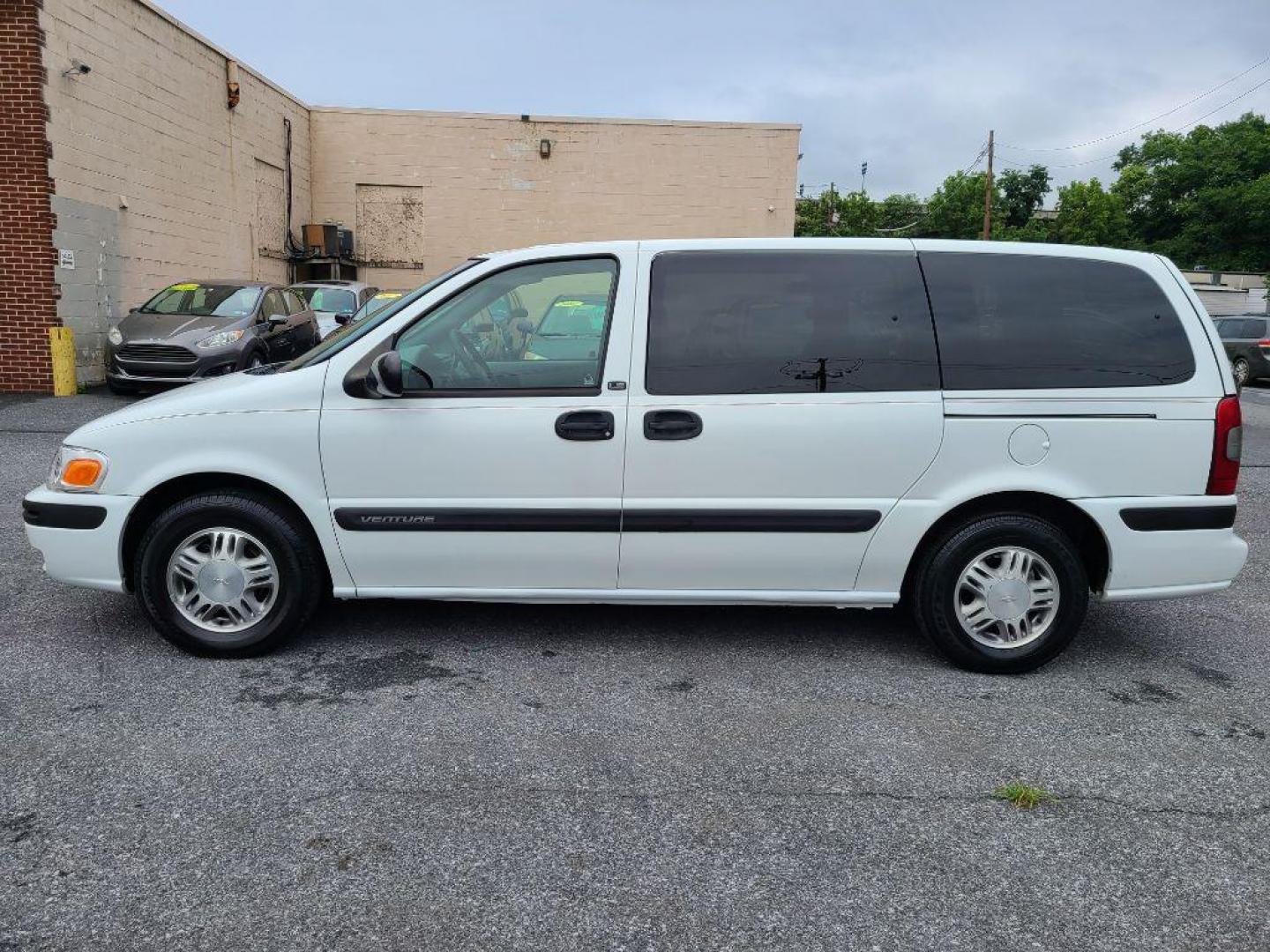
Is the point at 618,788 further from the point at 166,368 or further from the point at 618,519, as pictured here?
the point at 166,368

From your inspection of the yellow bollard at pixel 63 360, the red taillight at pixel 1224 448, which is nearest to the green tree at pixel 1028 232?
the yellow bollard at pixel 63 360

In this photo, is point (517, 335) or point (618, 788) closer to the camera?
point (618, 788)

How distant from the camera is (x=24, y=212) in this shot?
13359mm

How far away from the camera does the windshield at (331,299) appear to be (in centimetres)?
1834

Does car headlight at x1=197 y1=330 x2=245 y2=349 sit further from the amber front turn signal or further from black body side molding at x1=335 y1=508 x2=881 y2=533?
black body side molding at x1=335 y1=508 x2=881 y2=533

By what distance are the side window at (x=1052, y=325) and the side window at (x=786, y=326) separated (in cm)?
12

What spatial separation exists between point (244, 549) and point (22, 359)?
1163cm

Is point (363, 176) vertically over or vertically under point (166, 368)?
over

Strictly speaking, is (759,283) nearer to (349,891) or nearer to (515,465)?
(515,465)

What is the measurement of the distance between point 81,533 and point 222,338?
32.2 ft

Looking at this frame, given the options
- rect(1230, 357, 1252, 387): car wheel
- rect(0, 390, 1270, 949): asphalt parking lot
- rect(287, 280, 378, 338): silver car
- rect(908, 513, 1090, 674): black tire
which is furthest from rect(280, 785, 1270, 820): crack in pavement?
rect(1230, 357, 1252, 387): car wheel

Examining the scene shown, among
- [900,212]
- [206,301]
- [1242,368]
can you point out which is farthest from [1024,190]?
[206,301]

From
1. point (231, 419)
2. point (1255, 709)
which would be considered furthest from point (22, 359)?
point (1255, 709)

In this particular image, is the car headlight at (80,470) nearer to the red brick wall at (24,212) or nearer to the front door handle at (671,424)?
the front door handle at (671,424)
